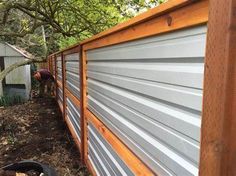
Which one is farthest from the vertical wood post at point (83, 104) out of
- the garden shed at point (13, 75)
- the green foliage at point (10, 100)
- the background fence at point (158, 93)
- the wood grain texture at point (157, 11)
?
the garden shed at point (13, 75)

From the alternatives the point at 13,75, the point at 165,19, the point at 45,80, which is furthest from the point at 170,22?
the point at 13,75

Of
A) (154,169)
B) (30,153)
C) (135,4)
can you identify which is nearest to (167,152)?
(154,169)

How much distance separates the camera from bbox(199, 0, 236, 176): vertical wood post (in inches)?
48.0

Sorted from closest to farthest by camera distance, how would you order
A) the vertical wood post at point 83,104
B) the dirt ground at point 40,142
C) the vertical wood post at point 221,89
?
the vertical wood post at point 221,89, the vertical wood post at point 83,104, the dirt ground at point 40,142

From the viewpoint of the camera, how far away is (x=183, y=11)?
162 cm

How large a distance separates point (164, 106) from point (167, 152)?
28cm

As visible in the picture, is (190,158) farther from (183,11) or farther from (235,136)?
(183,11)

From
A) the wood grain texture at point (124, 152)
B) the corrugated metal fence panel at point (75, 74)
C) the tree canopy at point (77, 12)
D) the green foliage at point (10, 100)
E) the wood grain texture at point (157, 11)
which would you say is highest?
the tree canopy at point (77, 12)

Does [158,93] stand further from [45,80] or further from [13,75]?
[13,75]

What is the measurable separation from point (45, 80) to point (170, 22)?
13.3m

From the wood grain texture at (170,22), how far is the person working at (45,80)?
11505 millimetres

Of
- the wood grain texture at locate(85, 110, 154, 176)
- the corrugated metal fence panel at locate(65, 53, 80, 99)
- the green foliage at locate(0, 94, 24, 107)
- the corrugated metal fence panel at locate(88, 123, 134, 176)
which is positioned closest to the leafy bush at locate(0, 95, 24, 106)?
the green foliage at locate(0, 94, 24, 107)

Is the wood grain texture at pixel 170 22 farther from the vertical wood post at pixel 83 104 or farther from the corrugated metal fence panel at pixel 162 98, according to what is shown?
the vertical wood post at pixel 83 104

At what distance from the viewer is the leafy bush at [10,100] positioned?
15.4 metres
